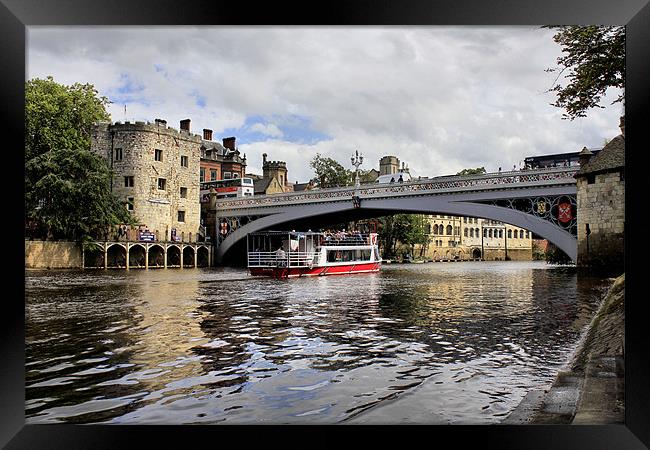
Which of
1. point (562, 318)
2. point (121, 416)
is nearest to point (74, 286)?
point (562, 318)

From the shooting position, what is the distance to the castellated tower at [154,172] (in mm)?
29125

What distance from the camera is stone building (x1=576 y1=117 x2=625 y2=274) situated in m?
16.0

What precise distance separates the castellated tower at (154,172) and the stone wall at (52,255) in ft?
16.1

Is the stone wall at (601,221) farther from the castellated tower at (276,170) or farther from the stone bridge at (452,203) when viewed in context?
the castellated tower at (276,170)

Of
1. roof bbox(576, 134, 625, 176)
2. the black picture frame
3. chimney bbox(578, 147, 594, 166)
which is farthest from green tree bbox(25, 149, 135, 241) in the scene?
the black picture frame

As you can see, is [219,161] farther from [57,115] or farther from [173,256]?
[57,115]

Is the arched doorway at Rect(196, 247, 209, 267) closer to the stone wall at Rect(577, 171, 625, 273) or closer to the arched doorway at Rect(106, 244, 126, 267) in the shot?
the arched doorway at Rect(106, 244, 126, 267)

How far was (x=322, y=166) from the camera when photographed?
3572 cm

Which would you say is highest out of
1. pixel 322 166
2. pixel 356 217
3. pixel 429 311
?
pixel 322 166
